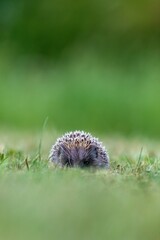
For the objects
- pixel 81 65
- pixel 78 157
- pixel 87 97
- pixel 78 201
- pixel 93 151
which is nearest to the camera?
pixel 78 201

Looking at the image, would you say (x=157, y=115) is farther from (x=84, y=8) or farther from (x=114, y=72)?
(x=84, y=8)

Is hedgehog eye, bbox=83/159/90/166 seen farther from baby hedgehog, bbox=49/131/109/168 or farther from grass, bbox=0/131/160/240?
grass, bbox=0/131/160/240

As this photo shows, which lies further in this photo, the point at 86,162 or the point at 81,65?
the point at 81,65

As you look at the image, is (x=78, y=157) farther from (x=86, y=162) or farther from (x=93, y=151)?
(x=93, y=151)

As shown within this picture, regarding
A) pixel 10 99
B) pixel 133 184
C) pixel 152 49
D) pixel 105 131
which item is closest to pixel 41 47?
pixel 152 49

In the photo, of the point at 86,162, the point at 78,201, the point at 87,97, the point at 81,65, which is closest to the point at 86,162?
the point at 86,162

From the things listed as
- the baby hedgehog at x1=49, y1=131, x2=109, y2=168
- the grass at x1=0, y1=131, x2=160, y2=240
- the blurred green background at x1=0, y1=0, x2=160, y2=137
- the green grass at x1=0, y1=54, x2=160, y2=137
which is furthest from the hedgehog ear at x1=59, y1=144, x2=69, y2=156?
the blurred green background at x1=0, y1=0, x2=160, y2=137

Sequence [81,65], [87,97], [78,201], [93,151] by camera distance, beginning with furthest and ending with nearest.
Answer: [81,65] < [87,97] < [93,151] < [78,201]
